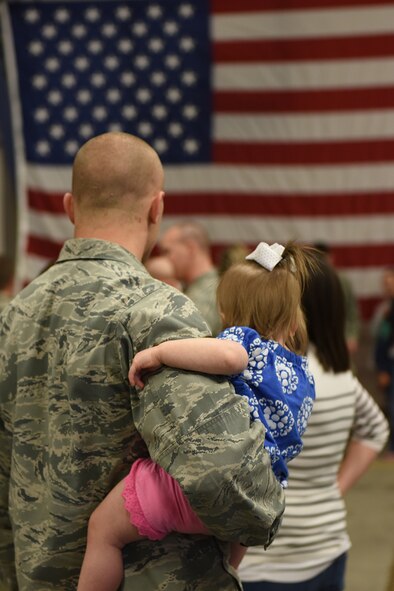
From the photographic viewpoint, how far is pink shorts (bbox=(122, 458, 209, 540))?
2.11 m

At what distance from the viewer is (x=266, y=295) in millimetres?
2334

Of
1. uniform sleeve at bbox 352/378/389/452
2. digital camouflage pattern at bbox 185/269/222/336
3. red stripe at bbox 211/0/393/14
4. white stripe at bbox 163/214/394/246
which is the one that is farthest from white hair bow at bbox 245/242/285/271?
red stripe at bbox 211/0/393/14

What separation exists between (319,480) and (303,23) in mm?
6628

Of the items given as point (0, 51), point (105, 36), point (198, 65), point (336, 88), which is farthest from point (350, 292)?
point (0, 51)

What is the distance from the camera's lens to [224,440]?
2018 millimetres

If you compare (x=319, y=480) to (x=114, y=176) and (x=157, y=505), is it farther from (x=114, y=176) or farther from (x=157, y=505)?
(x=114, y=176)

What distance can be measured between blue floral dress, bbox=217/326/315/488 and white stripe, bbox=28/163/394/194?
705cm

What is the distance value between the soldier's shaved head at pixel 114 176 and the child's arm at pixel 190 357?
18.1 inches

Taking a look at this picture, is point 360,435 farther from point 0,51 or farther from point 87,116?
point 0,51

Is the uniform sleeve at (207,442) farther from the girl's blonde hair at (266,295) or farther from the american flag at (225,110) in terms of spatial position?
the american flag at (225,110)

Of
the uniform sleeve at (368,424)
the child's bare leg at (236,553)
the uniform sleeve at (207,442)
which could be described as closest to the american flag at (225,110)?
the uniform sleeve at (368,424)

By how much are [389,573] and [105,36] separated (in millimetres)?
5459

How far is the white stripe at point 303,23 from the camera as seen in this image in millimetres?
8977

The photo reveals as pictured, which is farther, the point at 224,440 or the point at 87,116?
the point at 87,116
